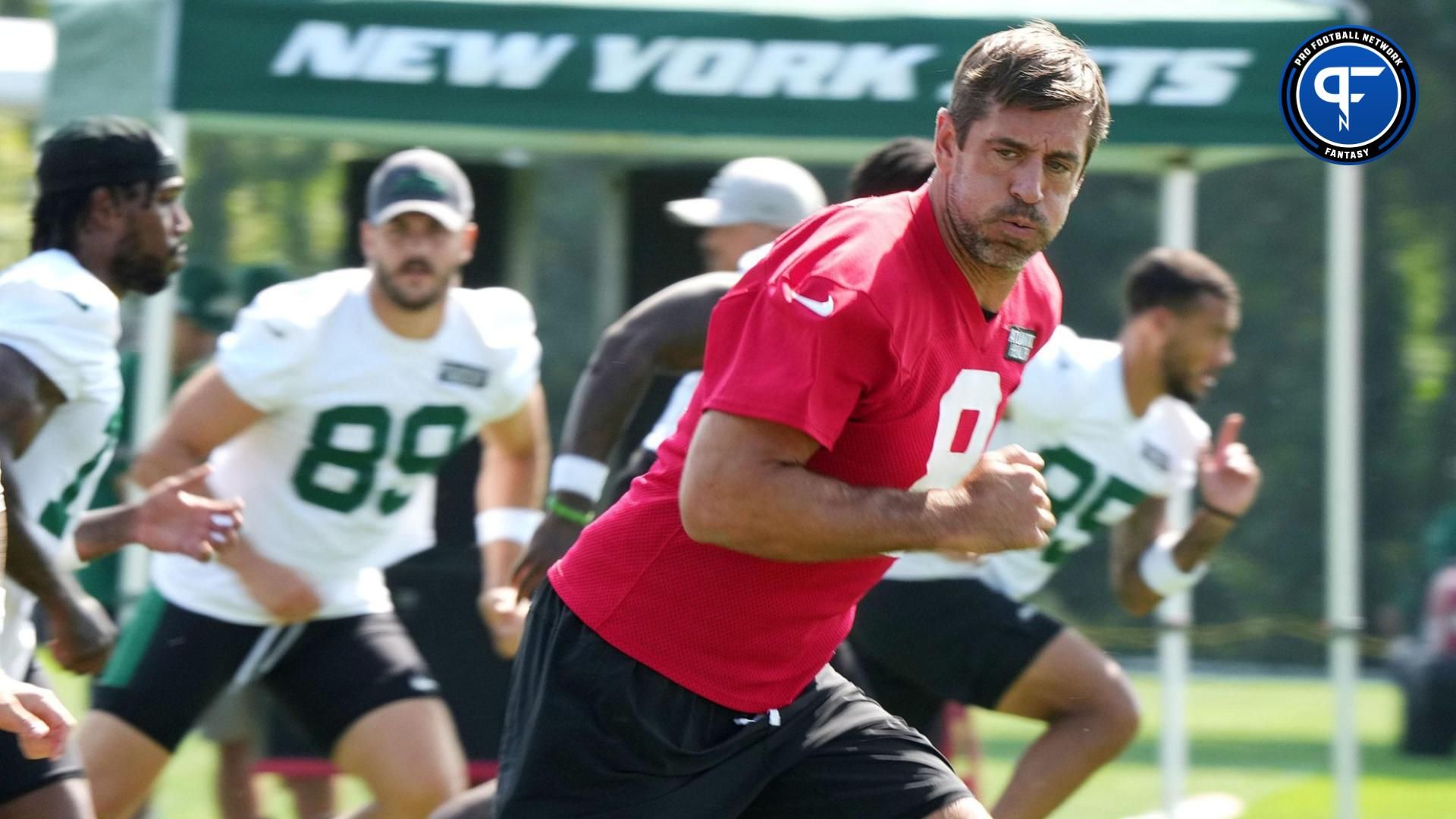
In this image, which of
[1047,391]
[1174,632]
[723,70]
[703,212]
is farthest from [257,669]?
[1174,632]

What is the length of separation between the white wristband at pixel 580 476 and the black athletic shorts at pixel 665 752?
1.30 m

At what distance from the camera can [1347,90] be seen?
6059 millimetres

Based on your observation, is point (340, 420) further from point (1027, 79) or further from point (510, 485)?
point (1027, 79)

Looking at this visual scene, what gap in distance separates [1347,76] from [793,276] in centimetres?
369

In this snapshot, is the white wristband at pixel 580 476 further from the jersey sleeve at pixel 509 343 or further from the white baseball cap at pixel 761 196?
the white baseball cap at pixel 761 196

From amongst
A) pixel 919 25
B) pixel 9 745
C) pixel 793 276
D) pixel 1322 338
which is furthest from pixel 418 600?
pixel 1322 338

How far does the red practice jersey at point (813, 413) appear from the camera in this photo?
114 inches

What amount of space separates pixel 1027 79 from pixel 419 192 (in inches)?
97.4

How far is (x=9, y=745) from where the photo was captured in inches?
143

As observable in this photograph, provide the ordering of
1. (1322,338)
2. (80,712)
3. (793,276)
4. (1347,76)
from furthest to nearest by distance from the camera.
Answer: (1322,338), (80,712), (1347,76), (793,276)

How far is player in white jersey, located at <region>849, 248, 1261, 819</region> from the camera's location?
5.14m

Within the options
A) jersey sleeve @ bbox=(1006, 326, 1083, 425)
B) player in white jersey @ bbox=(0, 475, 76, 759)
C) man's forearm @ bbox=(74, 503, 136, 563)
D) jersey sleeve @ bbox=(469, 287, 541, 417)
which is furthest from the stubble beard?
player in white jersey @ bbox=(0, 475, 76, 759)

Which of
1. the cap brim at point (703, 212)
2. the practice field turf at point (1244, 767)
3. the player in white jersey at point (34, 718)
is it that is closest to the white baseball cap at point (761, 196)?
the cap brim at point (703, 212)

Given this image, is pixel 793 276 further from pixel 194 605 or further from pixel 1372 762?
pixel 1372 762
